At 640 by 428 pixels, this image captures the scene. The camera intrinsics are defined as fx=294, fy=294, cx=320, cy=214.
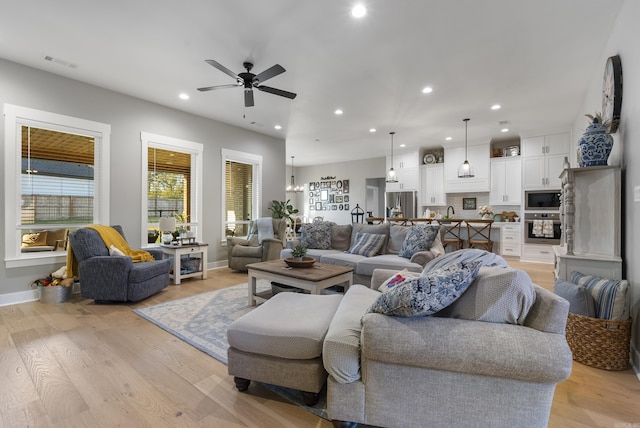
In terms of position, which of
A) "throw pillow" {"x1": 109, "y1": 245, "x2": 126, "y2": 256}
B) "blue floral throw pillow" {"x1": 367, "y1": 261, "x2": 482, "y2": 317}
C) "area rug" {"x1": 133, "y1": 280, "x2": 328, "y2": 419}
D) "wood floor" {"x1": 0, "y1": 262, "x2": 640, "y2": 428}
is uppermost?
"blue floral throw pillow" {"x1": 367, "y1": 261, "x2": 482, "y2": 317}

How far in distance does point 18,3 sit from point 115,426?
3454mm

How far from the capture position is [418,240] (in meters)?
3.87

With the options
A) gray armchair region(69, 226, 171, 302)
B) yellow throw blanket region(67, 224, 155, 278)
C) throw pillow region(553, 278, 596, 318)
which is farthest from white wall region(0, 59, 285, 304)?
throw pillow region(553, 278, 596, 318)

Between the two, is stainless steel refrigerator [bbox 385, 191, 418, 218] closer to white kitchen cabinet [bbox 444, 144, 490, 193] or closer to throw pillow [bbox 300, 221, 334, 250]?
white kitchen cabinet [bbox 444, 144, 490, 193]

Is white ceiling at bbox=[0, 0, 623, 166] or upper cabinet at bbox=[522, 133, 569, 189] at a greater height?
white ceiling at bbox=[0, 0, 623, 166]

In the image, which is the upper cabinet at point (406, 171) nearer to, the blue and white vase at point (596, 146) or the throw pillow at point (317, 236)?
the throw pillow at point (317, 236)

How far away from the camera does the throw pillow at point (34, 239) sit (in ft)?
12.2

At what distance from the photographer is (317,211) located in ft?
36.5

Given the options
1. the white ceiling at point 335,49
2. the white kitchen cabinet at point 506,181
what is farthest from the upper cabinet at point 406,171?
the white ceiling at point 335,49

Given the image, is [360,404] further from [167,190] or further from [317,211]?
[317,211]

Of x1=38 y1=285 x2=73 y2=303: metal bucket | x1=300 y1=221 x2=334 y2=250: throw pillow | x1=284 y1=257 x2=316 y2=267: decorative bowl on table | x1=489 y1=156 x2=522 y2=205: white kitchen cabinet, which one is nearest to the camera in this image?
x1=284 y1=257 x2=316 y2=267: decorative bowl on table

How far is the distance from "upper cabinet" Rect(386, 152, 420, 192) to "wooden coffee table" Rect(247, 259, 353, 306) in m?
5.51

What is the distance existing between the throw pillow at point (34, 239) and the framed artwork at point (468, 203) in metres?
8.38

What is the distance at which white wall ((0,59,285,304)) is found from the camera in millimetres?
3600
